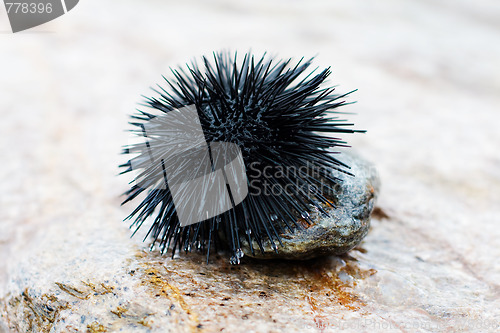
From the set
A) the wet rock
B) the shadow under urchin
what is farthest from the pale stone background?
the shadow under urchin

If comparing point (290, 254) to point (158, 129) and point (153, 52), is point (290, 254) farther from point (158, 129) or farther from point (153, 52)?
point (153, 52)

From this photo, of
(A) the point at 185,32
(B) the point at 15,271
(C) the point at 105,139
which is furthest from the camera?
(A) the point at 185,32

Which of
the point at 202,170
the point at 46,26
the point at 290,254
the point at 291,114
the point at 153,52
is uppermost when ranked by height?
the point at 46,26

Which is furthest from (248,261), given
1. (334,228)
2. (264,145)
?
(264,145)

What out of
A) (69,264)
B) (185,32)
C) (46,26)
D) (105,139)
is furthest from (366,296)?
(46,26)

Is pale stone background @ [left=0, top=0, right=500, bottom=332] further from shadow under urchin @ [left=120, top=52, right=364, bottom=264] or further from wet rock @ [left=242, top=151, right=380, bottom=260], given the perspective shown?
shadow under urchin @ [left=120, top=52, right=364, bottom=264]

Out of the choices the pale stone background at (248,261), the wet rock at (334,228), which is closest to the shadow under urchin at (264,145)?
the wet rock at (334,228)
